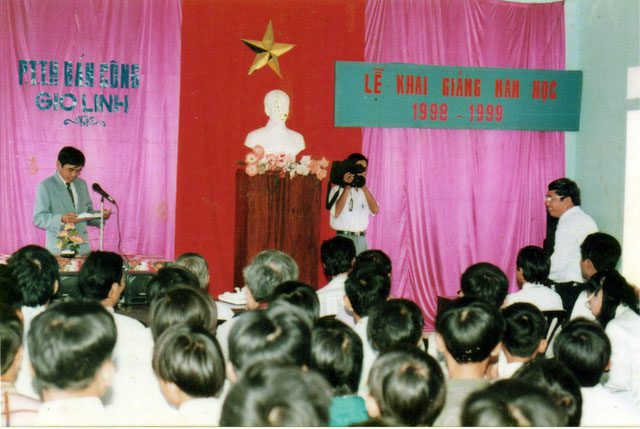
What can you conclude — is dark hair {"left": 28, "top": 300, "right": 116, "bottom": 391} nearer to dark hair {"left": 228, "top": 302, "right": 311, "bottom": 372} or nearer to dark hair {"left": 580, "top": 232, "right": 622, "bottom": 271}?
dark hair {"left": 228, "top": 302, "right": 311, "bottom": 372}

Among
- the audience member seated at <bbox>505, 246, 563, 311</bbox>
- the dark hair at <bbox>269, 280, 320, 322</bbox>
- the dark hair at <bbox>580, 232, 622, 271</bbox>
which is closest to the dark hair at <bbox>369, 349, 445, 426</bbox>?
the dark hair at <bbox>269, 280, 320, 322</bbox>

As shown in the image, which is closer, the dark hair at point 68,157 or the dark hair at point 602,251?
the dark hair at point 602,251

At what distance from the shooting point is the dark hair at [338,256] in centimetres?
373

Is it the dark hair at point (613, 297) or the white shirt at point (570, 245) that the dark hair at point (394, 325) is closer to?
the dark hair at point (613, 297)

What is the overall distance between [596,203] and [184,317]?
4835mm

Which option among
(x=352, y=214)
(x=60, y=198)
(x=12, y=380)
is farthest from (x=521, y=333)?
(x=60, y=198)

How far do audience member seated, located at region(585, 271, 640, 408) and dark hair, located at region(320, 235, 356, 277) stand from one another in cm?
118

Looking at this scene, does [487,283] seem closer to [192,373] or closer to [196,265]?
[196,265]

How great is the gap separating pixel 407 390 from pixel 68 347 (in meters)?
0.81

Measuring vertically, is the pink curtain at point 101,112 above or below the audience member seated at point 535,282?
above

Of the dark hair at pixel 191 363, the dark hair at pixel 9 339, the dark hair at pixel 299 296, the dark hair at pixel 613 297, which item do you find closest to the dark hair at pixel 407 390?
the dark hair at pixel 191 363

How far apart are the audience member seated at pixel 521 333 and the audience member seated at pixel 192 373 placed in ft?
3.68

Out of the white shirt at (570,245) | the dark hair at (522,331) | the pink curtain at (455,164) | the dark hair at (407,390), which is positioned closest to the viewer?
the dark hair at (407,390)

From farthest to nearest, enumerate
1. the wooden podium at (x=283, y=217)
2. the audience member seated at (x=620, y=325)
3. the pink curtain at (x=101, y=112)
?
the pink curtain at (x=101, y=112), the wooden podium at (x=283, y=217), the audience member seated at (x=620, y=325)
